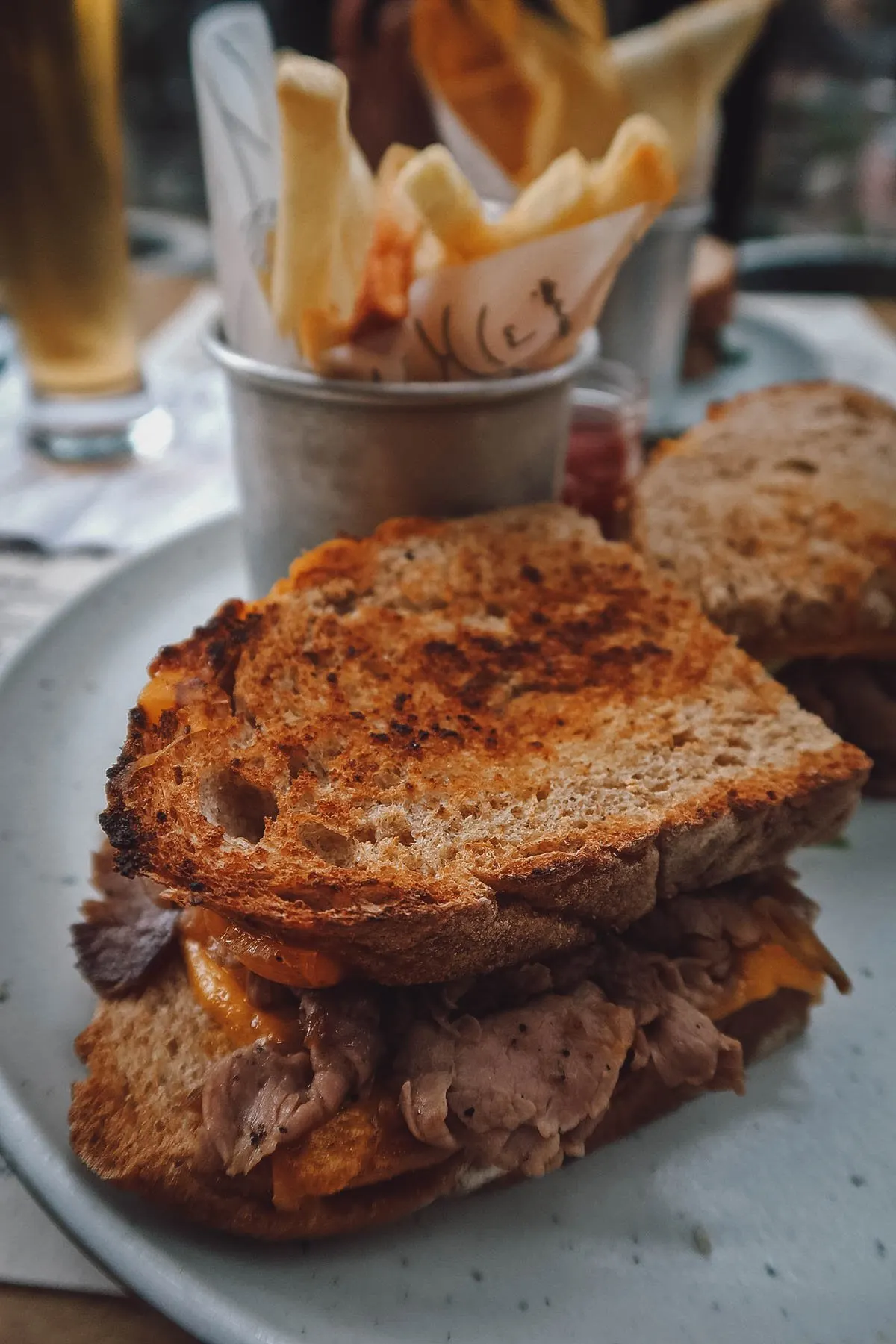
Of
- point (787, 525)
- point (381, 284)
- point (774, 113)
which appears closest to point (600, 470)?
point (787, 525)

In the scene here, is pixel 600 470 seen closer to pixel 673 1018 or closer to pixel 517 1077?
pixel 673 1018

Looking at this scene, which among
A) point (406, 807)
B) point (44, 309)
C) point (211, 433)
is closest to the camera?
point (406, 807)

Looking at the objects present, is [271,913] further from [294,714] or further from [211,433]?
[211,433]

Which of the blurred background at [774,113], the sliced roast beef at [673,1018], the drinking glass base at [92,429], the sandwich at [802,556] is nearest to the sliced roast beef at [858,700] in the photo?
the sandwich at [802,556]

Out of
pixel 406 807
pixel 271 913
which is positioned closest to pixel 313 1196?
pixel 271 913

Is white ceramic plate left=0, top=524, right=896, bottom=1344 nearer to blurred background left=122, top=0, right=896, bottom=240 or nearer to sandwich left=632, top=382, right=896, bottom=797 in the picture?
sandwich left=632, top=382, right=896, bottom=797

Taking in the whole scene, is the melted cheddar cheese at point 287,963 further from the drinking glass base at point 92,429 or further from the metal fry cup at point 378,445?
the drinking glass base at point 92,429

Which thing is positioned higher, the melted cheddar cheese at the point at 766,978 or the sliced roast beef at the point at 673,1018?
the sliced roast beef at the point at 673,1018

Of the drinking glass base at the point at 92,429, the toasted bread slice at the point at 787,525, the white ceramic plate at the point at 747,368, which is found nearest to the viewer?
the toasted bread slice at the point at 787,525
